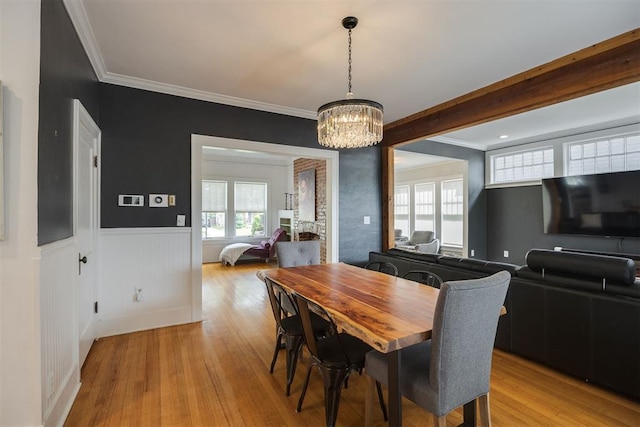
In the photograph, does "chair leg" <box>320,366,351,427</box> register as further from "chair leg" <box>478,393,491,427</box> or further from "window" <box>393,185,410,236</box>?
"window" <box>393,185,410,236</box>

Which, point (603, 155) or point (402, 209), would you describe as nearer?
point (603, 155)

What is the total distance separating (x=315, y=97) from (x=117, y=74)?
2071 mm

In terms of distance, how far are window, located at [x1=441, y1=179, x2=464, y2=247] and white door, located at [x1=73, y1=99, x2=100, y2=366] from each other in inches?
283

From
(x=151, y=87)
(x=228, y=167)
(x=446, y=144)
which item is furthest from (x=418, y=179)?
(x=151, y=87)

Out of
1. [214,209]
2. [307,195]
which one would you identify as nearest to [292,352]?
[307,195]

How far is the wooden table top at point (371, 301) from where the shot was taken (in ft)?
4.48

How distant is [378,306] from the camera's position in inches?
68.8

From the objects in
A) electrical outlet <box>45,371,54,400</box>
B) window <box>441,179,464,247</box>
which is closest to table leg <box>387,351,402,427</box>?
electrical outlet <box>45,371,54,400</box>

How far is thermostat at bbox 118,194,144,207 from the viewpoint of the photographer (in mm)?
3143

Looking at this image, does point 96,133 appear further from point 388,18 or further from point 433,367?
point 433,367

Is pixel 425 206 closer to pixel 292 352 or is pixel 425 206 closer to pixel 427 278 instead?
pixel 427 278

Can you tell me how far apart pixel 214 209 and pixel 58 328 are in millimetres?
5926

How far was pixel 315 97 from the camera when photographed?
3.63 m

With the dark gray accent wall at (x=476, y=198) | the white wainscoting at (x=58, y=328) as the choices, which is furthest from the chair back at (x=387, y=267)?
the dark gray accent wall at (x=476, y=198)
